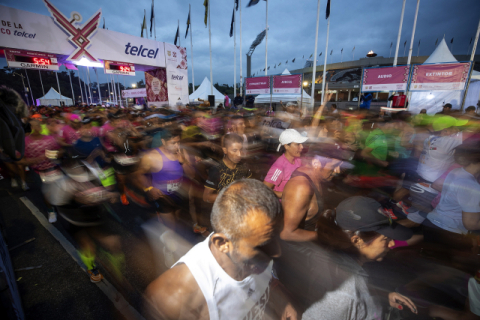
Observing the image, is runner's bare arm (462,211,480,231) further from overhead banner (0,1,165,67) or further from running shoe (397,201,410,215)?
overhead banner (0,1,165,67)

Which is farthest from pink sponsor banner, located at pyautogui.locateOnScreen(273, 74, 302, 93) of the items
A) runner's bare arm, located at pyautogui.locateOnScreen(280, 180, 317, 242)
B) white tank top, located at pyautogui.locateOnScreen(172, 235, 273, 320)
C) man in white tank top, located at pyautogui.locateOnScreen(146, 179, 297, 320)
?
white tank top, located at pyautogui.locateOnScreen(172, 235, 273, 320)

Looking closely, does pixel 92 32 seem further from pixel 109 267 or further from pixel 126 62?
pixel 109 267

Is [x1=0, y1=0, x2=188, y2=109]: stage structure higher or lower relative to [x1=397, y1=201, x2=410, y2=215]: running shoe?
higher

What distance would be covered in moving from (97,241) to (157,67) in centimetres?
1215

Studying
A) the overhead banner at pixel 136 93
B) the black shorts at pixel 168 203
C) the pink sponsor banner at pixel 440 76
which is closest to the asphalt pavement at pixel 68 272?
the black shorts at pixel 168 203

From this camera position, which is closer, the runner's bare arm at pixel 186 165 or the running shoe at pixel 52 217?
the runner's bare arm at pixel 186 165

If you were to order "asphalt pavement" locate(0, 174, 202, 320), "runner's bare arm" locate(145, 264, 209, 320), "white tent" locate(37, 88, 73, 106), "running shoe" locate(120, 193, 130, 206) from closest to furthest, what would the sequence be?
Answer: "runner's bare arm" locate(145, 264, 209, 320)
"asphalt pavement" locate(0, 174, 202, 320)
"running shoe" locate(120, 193, 130, 206)
"white tent" locate(37, 88, 73, 106)

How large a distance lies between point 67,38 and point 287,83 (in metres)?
10.1

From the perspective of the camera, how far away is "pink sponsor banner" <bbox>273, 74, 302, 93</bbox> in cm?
1059

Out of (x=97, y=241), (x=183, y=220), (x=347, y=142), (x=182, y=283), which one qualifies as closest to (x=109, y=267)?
(x=97, y=241)

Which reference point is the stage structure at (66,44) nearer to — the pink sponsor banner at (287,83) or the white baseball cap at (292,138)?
the pink sponsor banner at (287,83)

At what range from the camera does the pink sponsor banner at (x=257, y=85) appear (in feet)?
38.0

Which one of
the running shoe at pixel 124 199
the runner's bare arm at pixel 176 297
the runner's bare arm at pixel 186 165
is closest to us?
the runner's bare arm at pixel 176 297

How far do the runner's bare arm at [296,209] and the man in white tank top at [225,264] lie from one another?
63cm
